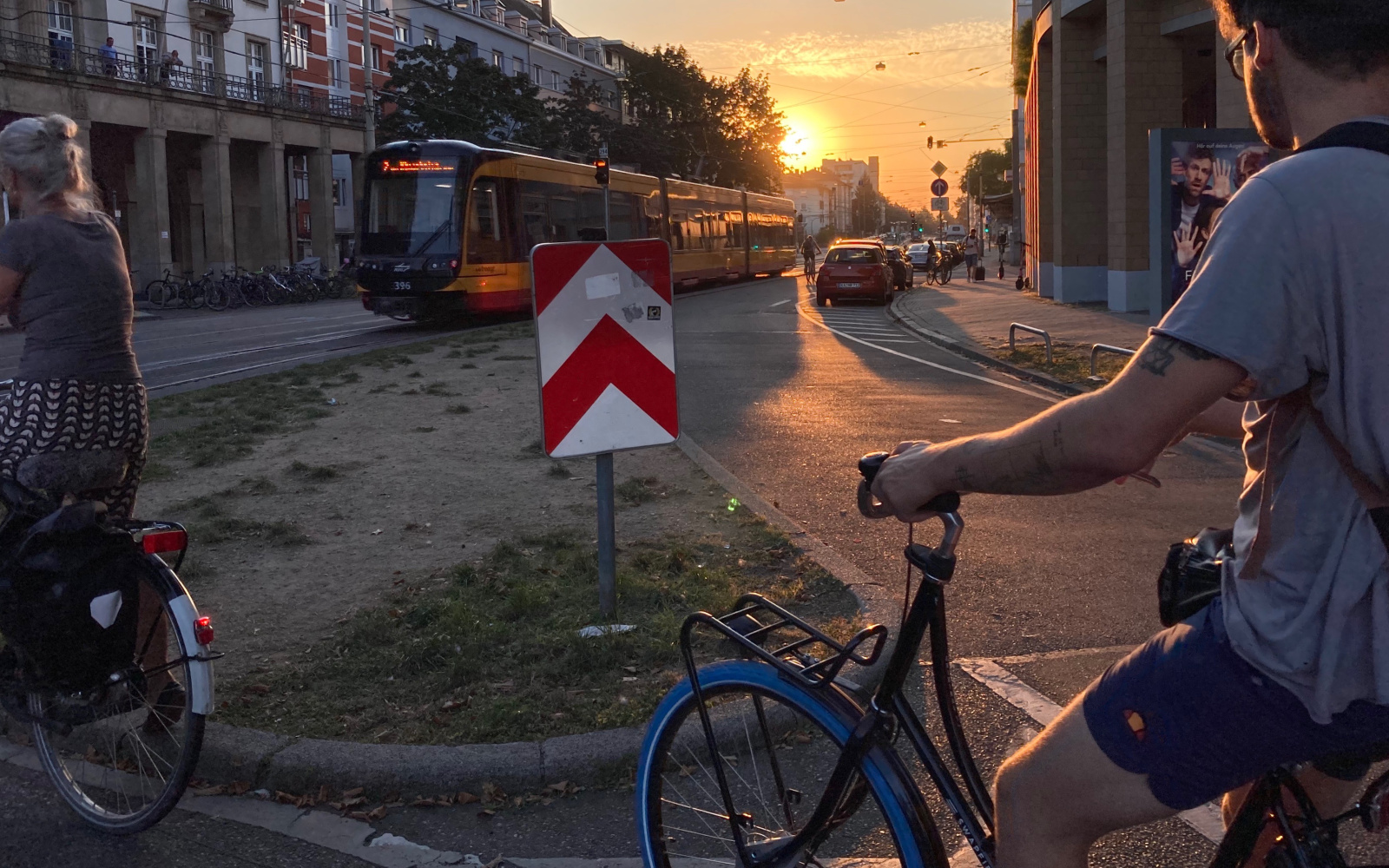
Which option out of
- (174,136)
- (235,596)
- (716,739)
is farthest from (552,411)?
(174,136)

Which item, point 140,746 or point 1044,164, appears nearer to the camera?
point 140,746

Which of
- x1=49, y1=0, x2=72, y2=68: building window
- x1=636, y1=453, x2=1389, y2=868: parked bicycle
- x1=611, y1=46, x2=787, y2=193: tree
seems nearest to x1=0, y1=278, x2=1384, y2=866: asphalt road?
x1=636, y1=453, x2=1389, y2=868: parked bicycle

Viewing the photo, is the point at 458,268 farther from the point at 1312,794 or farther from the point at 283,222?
the point at 283,222

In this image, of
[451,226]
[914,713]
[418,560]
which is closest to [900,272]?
[451,226]

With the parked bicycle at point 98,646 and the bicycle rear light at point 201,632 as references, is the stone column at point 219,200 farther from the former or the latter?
the bicycle rear light at point 201,632

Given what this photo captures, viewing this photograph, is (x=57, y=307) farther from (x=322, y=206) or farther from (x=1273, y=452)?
(x=322, y=206)

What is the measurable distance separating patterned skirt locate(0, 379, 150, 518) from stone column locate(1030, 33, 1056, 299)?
29.8 meters

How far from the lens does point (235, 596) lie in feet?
18.8

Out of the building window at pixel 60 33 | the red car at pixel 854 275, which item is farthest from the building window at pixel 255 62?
the red car at pixel 854 275

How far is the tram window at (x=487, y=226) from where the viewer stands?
23.2 metres

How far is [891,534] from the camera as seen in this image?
7.11m

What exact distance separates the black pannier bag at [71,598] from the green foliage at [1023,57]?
3552cm

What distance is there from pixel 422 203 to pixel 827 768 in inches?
861

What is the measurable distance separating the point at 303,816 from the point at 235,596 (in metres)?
2.25
